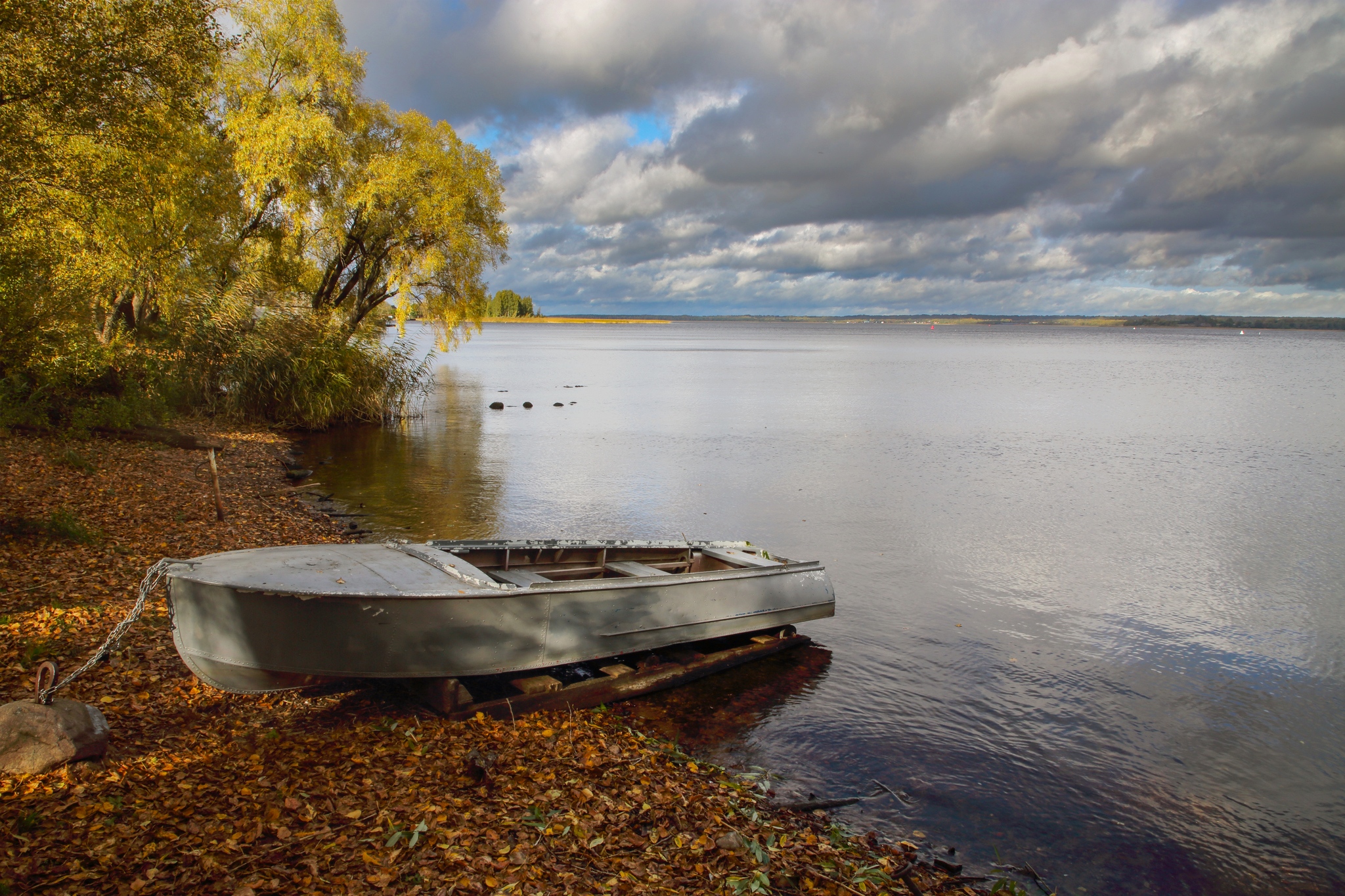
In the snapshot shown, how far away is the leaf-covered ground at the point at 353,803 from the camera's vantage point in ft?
14.7

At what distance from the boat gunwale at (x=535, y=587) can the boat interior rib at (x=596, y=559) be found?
0.16 metres

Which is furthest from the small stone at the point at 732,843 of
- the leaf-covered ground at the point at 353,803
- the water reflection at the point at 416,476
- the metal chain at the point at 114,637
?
the water reflection at the point at 416,476

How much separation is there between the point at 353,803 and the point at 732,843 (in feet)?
8.27

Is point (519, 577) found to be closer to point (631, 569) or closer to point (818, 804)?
point (631, 569)

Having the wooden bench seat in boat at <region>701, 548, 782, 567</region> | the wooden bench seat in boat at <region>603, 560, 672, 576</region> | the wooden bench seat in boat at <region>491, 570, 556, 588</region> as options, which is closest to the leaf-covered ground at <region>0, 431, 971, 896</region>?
the wooden bench seat in boat at <region>491, 570, 556, 588</region>

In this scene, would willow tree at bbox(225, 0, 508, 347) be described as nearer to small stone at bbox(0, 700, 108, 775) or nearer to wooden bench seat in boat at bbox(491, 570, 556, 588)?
wooden bench seat in boat at bbox(491, 570, 556, 588)

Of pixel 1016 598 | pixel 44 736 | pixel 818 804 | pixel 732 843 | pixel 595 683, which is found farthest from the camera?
pixel 1016 598

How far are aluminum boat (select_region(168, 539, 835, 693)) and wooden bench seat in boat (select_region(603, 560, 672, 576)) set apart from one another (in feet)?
0.26

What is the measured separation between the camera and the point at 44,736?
5.04 metres

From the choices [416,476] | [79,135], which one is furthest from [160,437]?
[79,135]

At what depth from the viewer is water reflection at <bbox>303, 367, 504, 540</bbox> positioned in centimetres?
1541

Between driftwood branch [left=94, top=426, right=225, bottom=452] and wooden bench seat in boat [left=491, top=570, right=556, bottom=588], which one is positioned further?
driftwood branch [left=94, top=426, right=225, bottom=452]

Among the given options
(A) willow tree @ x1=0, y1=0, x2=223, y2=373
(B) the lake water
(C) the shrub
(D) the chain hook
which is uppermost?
(A) willow tree @ x1=0, y1=0, x2=223, y2=373

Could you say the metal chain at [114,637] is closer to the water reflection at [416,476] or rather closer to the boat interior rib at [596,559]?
the boat interior rib at [596,559]
